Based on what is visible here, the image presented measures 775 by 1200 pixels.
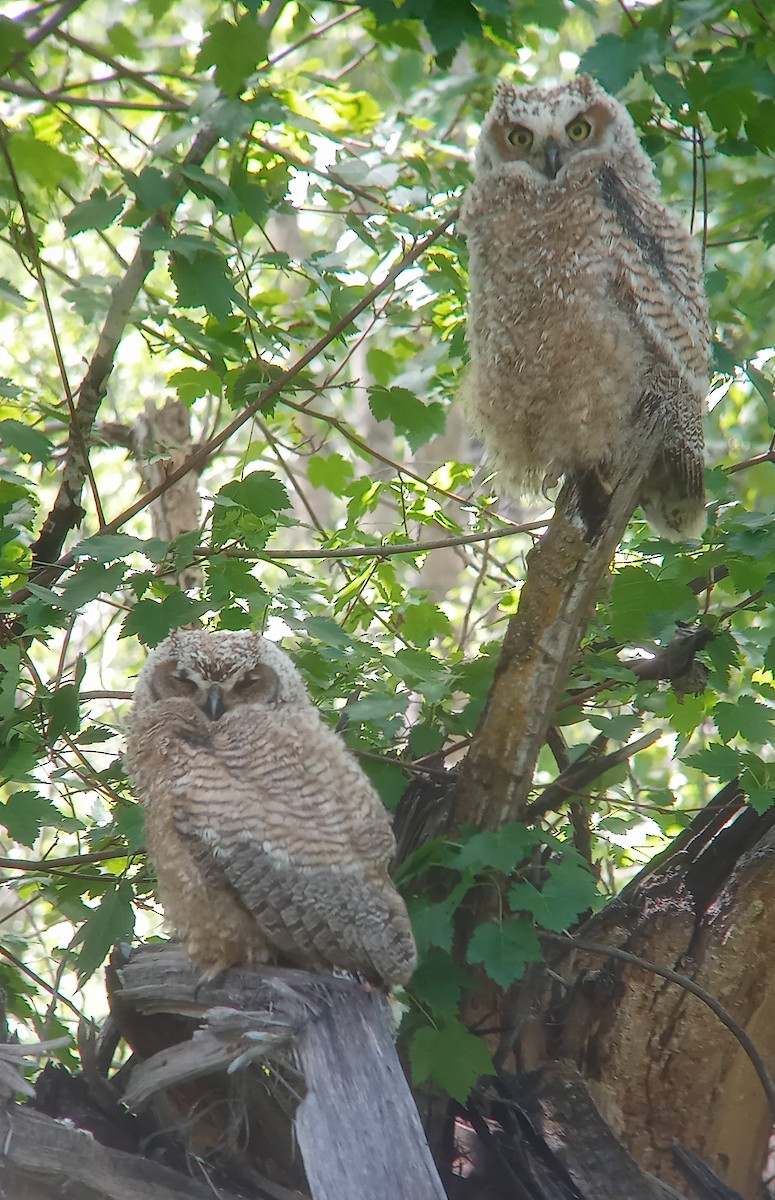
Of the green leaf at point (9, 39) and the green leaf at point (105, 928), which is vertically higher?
the green leaf at point (9, 39)

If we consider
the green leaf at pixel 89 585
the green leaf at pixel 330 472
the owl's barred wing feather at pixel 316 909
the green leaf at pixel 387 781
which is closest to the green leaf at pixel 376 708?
the green leaf at pixel 387 781

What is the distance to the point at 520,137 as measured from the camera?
2.36 metres

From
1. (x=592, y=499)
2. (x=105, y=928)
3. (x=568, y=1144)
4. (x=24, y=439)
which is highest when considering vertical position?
(x=592, y=499)

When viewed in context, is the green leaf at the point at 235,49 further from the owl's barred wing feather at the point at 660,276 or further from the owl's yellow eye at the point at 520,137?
the owl's barred wing feather at the point at 660,276

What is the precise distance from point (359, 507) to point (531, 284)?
844 mm

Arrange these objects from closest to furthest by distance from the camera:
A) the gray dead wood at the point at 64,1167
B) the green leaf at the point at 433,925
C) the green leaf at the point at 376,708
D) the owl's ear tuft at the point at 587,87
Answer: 1. the gray dead wood at the point at 64,1167
2. the green leaf at the point at 433,925
3. the green leaf at the point at 376,708
4. the owl's ear tuft at the point at 587,87

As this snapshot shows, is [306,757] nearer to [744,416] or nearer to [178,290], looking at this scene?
[178,290]

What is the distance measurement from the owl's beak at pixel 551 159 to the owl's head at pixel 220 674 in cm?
119

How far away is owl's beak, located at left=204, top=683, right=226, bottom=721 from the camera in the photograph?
88.7 inches

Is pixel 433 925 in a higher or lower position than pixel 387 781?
lower

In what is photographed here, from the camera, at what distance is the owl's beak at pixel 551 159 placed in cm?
227

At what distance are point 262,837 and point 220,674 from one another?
41cm

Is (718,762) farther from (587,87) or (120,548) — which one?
(587,87)

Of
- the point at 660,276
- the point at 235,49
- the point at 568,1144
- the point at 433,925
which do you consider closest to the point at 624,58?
the point at 660,276
